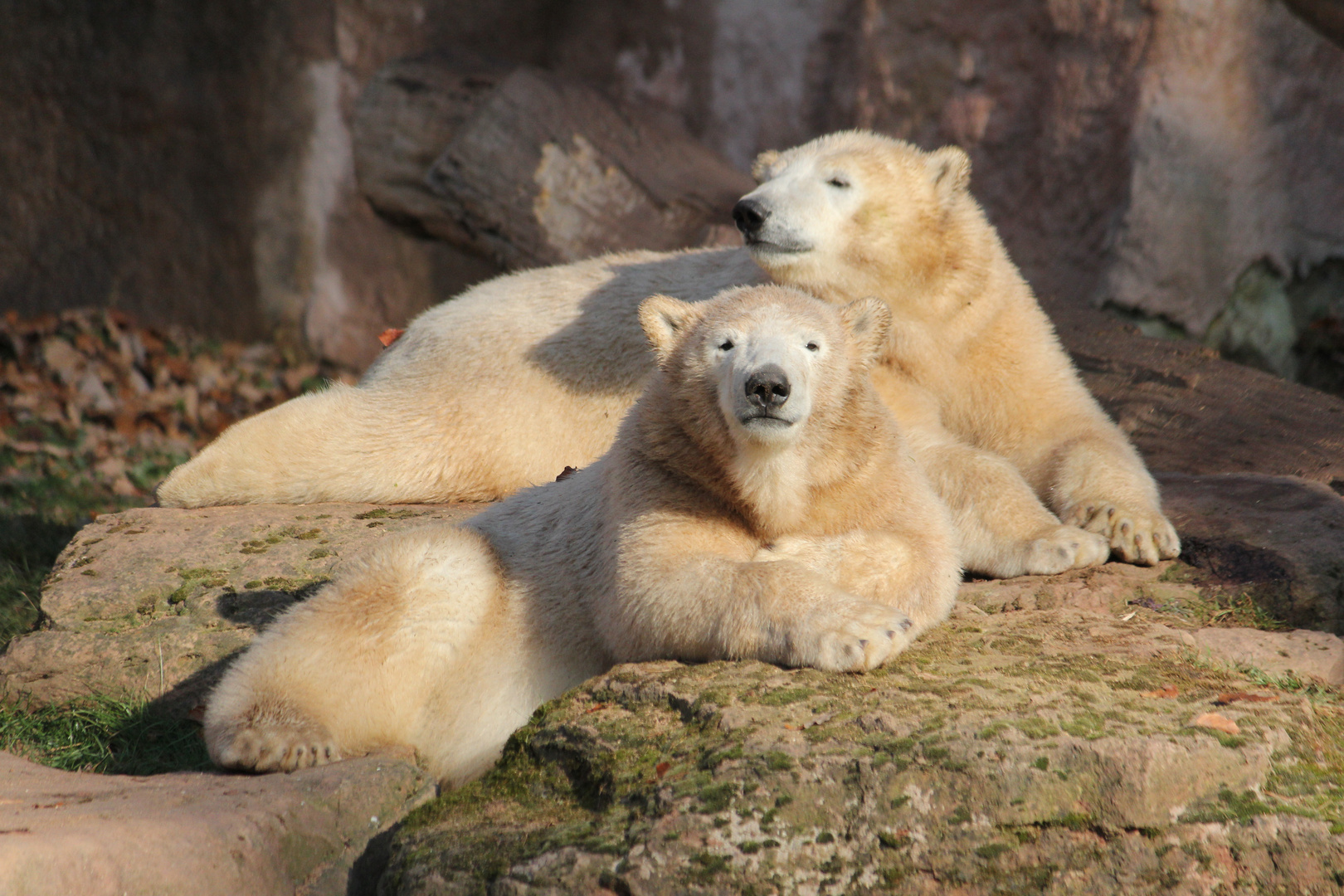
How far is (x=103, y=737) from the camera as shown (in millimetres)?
3701

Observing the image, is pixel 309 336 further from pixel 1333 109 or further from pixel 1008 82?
pixel 1333 109

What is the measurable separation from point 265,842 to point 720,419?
1.39 m

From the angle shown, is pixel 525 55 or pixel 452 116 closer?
pixel 452 116

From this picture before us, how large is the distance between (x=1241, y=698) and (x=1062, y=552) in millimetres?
1131

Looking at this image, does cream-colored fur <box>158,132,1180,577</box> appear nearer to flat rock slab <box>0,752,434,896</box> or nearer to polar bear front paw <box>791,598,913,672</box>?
polar bear front paw <box>791,598,913,672</box>

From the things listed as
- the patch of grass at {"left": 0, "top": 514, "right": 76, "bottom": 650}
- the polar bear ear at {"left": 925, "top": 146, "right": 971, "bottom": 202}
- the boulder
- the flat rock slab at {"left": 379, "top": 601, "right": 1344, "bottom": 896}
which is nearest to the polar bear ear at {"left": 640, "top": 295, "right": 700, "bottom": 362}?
the flat rock slab at {"left": 379, "top": 601, "right": 1344, "bottom": 896}

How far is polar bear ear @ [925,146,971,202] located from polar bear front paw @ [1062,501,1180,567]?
4.42 ft

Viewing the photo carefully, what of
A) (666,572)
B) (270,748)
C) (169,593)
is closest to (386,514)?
(169,593)

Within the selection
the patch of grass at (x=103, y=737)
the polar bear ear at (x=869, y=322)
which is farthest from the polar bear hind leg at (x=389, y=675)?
the polar bear ear at (x=869, y=322)

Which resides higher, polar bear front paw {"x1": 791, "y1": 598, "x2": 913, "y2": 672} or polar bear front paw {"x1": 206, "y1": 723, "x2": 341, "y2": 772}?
polar bear front paw {"x1": 791, "y1": 598, "x2": 913, "y2": 672}

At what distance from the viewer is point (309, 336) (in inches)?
357

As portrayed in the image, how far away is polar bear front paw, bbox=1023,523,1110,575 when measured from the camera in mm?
3783

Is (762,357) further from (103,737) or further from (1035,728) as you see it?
(103,737)

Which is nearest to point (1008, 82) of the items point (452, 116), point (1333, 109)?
point (1333, 109)
